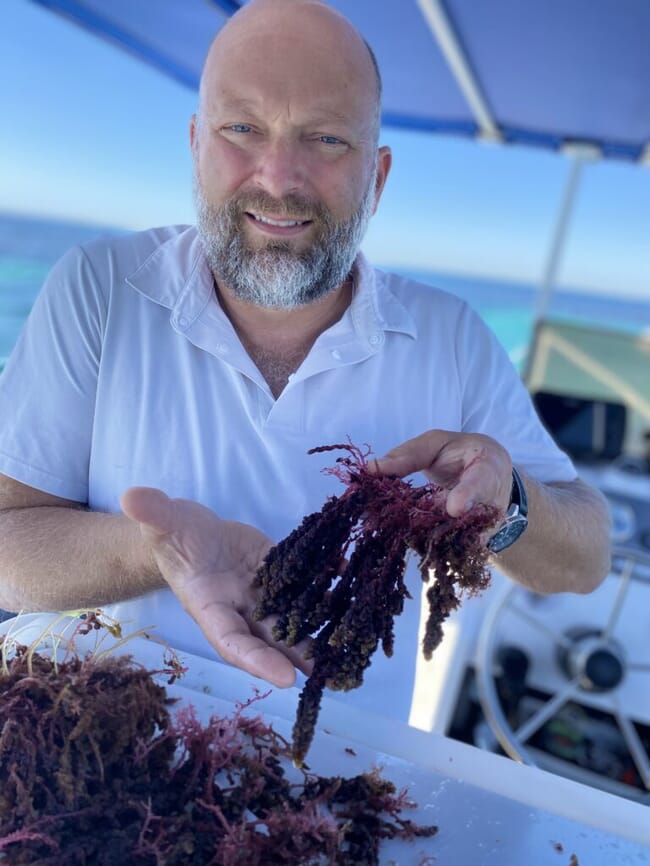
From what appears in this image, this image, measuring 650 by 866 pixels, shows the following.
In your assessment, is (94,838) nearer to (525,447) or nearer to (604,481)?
(525,447)

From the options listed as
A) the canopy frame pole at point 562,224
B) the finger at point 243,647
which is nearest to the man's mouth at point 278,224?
the finger at point 243,647

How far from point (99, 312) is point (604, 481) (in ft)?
10.2

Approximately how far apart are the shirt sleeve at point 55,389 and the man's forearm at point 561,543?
42.2 inches

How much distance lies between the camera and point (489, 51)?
2994mm

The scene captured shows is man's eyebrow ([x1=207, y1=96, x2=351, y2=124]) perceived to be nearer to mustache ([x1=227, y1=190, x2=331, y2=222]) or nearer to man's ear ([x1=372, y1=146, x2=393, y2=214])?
mustache ([x1=227, y1=190, x2=331, y2=222])

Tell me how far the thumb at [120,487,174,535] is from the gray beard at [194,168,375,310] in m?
0.72

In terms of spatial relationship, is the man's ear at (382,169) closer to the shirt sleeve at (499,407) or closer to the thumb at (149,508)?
the shirt sleeve at (499,407)

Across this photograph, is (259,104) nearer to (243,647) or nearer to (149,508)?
(149,508)

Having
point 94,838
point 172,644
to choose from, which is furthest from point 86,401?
point 94,838

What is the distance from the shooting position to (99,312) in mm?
1639

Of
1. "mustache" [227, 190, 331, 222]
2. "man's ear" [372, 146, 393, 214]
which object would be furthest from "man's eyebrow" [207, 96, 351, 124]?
"man's ear" [372, 146, 393, 214]

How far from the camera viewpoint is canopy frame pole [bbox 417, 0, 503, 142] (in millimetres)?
2627

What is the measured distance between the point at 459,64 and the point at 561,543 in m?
2.51

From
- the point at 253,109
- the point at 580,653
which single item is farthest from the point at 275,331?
the point at 580,653
